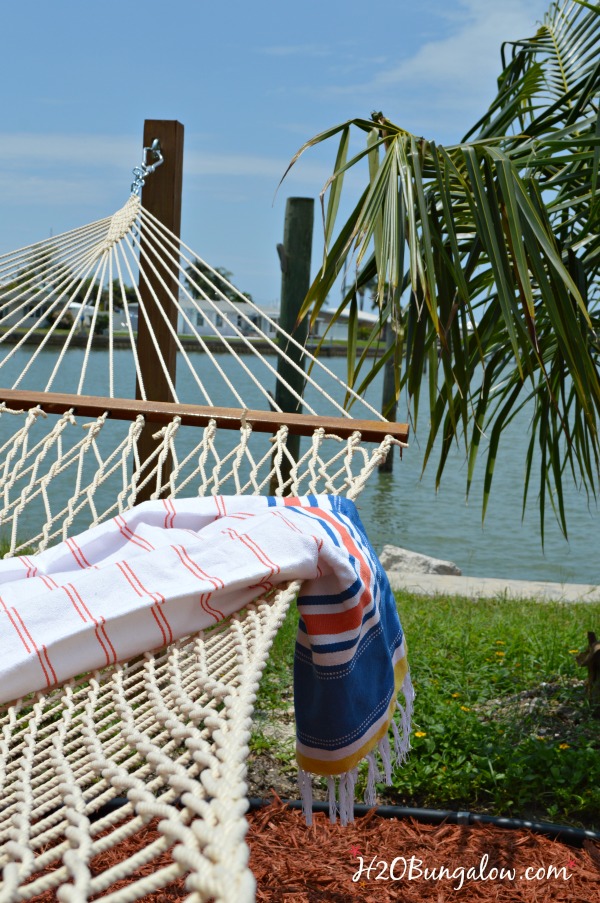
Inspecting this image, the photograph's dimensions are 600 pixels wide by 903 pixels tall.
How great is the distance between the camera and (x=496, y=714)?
2195 millimetres

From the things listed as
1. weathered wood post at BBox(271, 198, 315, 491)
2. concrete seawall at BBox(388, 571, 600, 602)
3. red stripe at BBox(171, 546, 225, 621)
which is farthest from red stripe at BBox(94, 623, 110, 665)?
weathered wood post at BBox(271, 198, 315, 491)

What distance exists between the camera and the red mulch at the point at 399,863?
1.46m

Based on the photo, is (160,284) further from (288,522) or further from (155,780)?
(155,780)

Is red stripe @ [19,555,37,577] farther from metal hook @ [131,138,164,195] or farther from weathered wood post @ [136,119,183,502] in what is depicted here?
metal hook @ [131,138,164,195]

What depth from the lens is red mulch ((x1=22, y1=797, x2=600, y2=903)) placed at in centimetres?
146

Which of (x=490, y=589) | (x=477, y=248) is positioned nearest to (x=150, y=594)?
(x=477, y=248)

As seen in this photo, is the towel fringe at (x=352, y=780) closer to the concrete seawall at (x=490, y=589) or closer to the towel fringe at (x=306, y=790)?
the towel fringe at (x=306, y=790)

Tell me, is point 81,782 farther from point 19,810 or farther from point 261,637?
point 261,637

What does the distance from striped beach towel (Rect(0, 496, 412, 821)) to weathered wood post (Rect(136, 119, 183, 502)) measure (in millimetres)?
891

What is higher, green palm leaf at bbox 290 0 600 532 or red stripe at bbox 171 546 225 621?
green palm leaf at bbox 290 0 600 532

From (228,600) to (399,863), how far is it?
2.34ft

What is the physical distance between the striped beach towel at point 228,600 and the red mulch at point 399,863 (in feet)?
0.51

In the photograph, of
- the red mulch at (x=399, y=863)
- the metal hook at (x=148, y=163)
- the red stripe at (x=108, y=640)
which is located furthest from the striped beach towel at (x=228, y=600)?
the metal hook at (x=148, y=163)

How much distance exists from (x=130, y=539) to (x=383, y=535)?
17.0 feet
